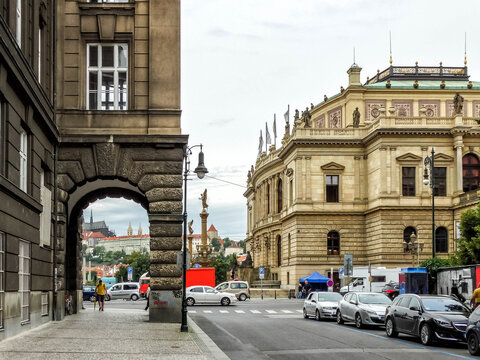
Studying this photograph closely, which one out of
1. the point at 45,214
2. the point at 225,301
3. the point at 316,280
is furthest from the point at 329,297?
the point at 316,280

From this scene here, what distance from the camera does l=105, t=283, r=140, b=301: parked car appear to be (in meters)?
74.4

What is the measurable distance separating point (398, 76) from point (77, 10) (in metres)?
70.2

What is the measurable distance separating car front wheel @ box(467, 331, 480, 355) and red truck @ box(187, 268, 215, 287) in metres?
50.4

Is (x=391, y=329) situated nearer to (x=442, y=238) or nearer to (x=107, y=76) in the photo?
(x=107, y=76)

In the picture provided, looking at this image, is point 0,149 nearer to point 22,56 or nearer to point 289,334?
point 22,56

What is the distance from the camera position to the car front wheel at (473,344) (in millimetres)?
19516

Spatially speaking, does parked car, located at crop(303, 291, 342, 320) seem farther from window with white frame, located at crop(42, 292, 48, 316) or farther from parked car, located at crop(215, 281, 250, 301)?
parked car, located at crop(215, 281, 250, 301)

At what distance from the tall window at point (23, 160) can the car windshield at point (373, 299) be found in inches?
547

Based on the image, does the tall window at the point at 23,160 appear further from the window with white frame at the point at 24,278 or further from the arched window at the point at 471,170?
the arched window at the point at 471,170

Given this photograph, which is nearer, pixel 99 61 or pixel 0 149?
pixel 0 149

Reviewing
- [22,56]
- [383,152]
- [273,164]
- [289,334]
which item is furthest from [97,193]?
[273,164]

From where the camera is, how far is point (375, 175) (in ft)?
257

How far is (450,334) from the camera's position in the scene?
2214 centimetres

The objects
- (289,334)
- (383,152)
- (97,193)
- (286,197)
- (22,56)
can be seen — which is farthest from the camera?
(286,197)
